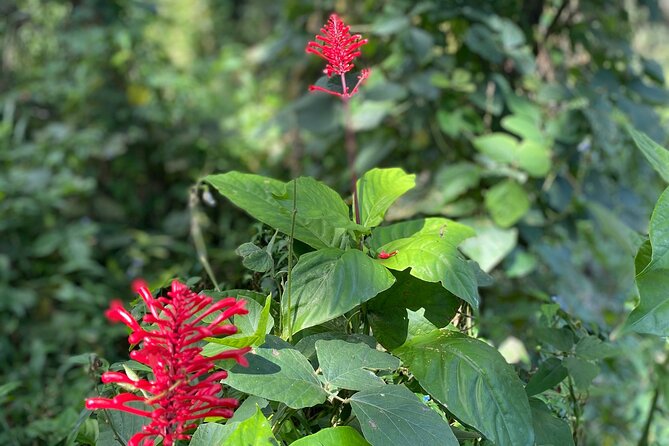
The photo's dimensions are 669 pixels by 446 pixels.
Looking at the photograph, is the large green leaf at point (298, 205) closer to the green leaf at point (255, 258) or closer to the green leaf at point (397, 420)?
the green leaf at point (255, 258)

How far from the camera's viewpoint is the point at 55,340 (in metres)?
Result: 2.68

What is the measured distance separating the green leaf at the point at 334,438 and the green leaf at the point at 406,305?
0.16 metres

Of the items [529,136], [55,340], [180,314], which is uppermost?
[180,314]

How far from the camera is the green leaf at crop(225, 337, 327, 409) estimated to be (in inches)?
31.0

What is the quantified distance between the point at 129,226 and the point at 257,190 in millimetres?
2645

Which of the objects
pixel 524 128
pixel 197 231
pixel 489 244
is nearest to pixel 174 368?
pixel 197 231

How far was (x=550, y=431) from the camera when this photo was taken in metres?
0.94

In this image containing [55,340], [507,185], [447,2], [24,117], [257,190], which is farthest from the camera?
[24,117]

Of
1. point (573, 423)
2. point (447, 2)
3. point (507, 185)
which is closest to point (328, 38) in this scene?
point (573, 423)

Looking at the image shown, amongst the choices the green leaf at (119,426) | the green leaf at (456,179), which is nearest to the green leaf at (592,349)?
the green leaf at (119,426)

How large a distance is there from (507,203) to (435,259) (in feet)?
4.78

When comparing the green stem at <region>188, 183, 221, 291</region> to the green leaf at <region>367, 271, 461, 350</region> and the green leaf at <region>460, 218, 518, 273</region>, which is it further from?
the green leaf at <region>460, 218, 518, 273</region>

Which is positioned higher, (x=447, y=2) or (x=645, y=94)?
(x=447, y=2)

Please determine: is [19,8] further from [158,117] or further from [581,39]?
[581,39]
